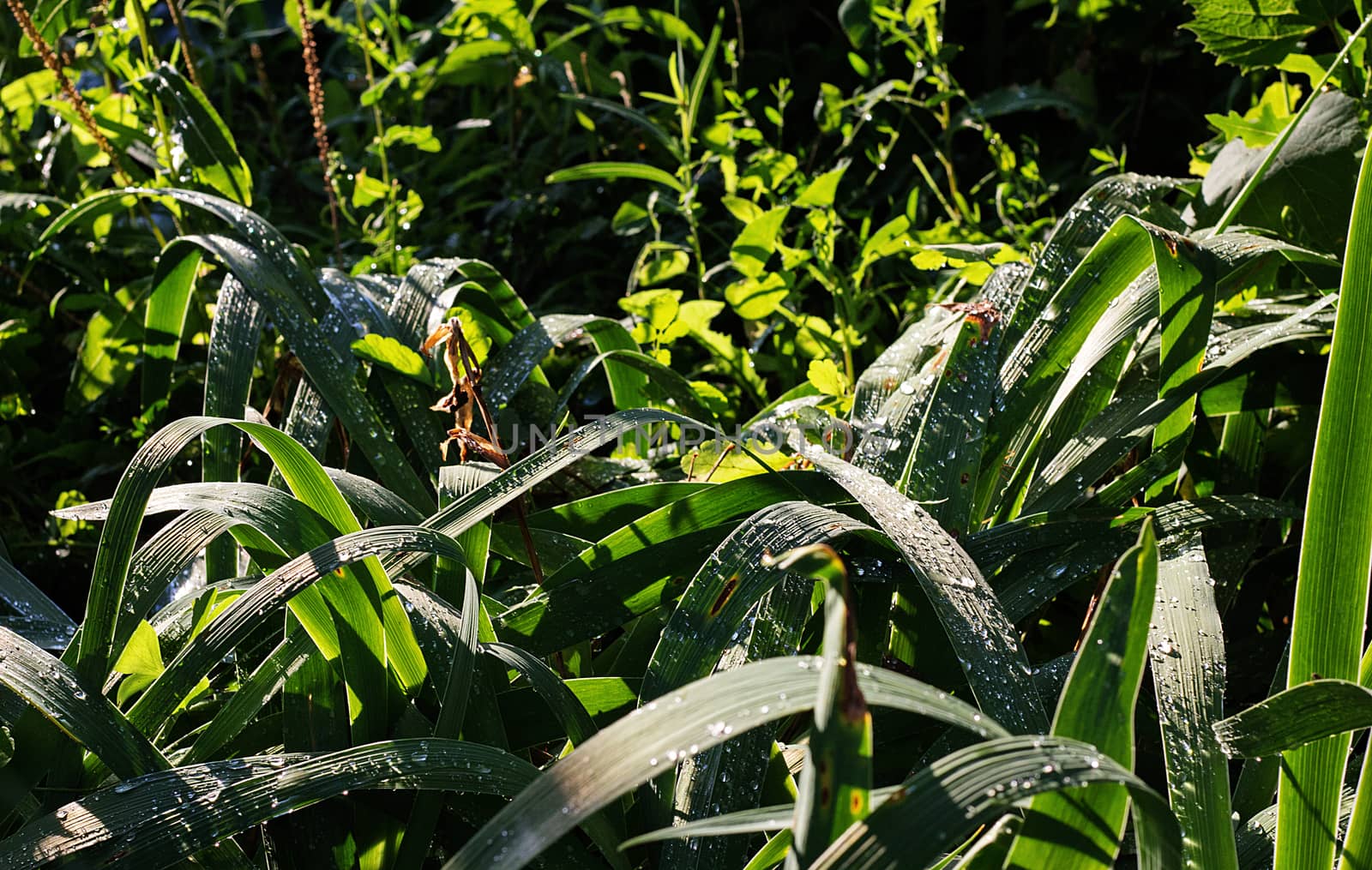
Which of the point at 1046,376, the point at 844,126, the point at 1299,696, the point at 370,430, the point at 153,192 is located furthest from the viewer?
the point at 844,126

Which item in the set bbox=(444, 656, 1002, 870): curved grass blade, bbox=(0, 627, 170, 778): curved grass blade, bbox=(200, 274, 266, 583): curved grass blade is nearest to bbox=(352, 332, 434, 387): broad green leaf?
bbox=(200, 274, 266, 583): curved grass blade

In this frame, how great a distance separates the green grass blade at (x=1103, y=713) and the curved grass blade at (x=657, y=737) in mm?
71

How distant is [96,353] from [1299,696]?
1.84m

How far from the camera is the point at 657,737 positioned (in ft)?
2.02

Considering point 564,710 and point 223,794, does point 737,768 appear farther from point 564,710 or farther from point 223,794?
point 223,794

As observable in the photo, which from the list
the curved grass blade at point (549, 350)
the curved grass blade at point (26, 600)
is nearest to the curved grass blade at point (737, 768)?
the curved grass blade at point (549, 350)

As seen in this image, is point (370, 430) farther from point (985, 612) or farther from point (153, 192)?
point (985, 612)

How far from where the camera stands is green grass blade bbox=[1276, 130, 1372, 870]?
81 centimetres

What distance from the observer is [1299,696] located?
761mm

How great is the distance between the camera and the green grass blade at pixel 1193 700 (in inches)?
30.8

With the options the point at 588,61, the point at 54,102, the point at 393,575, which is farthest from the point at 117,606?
the point at 588,61

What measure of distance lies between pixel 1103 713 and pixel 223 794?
0.60 metres

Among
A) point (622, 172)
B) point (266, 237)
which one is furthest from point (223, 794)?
A: point (622, 172)

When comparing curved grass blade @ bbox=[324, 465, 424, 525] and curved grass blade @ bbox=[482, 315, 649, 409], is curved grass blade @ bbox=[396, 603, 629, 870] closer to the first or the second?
curved grass blade @ bbox=[324, 465, 424, 525]
